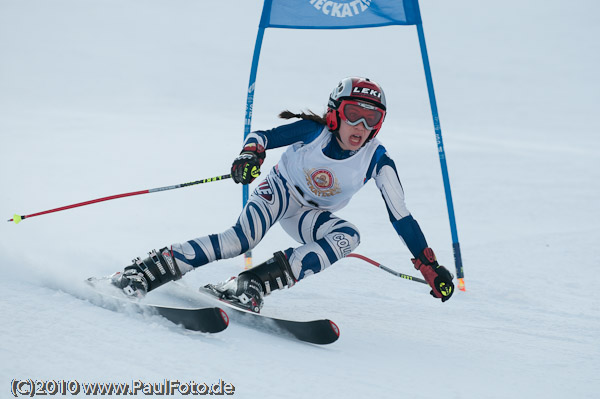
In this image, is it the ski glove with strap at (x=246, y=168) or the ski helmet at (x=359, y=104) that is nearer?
the ski glove with strap at (x=246, y=168)

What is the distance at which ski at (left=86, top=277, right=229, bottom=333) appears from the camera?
2.83m

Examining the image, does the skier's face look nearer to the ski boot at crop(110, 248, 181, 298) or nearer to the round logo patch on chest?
the round logo patch on chest

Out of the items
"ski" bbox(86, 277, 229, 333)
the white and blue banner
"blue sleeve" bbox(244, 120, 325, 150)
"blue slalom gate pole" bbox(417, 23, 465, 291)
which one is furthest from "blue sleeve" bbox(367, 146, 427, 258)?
the white and blue banner

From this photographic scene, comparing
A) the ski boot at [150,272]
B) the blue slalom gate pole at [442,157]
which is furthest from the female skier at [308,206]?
the blue slalom gate pole at [442,157]

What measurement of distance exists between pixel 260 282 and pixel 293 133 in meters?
0.90

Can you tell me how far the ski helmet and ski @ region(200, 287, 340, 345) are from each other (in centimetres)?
111

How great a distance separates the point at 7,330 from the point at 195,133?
29.5ft

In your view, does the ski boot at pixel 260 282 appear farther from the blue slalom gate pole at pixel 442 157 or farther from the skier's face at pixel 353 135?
the blue slalom gate pole at pixel 442 157

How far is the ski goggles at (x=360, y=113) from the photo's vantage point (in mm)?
3479

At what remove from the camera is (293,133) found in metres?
3.71

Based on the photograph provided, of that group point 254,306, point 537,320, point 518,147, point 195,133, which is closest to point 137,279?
Answer: point 254,306

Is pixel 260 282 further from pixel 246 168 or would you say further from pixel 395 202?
pixel 395 202

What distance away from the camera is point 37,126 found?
11.0 meters

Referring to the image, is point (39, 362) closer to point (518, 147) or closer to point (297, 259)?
point (297, 259)
